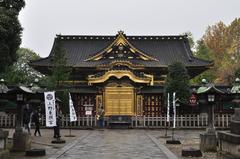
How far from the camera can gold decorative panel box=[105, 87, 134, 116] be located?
38.9 m

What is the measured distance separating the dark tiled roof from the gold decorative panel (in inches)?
260

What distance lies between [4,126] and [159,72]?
1717cm

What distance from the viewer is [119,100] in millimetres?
39031

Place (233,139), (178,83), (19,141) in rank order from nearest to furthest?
(233,139)
(19,141)
(178,83)

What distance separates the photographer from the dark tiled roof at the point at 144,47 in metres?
46.2

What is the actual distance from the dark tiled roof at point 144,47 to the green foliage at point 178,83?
278 inches

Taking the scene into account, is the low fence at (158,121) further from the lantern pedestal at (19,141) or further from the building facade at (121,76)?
the lantern pedestal at (19,141)

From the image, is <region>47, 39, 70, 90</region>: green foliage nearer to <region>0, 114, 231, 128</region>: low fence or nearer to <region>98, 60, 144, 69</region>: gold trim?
<region>0, 114, 231, 128</region>: low fence

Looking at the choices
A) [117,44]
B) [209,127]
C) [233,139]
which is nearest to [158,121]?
[117,44]

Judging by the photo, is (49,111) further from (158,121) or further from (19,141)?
(158,121)

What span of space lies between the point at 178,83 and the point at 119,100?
6572mm

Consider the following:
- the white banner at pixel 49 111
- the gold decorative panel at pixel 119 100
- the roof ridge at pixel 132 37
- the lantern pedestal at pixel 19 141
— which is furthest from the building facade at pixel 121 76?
the lantern pedestal at pixel 19 141

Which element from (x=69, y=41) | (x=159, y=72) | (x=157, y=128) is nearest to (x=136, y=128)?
(x=157, y=128)

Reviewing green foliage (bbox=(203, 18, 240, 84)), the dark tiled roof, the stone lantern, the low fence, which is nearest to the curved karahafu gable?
the dark tiled roof
